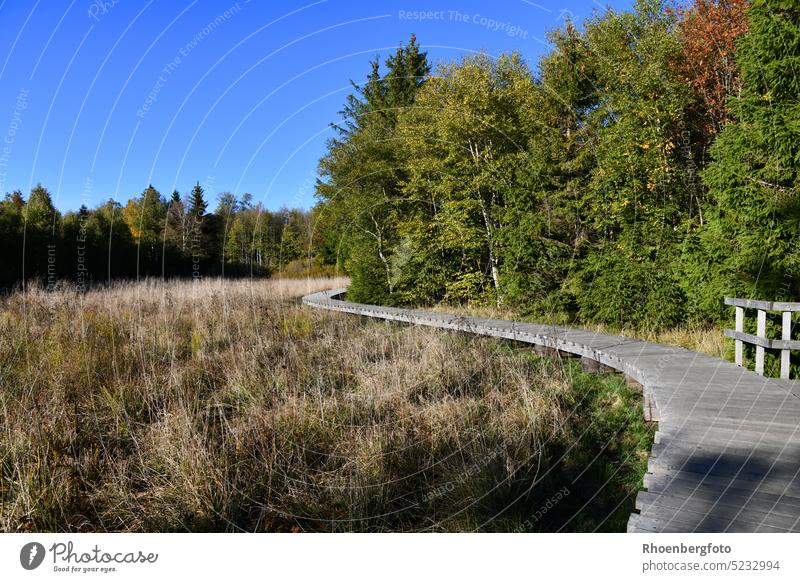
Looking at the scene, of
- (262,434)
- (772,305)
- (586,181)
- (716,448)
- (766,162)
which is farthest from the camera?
(586,181)

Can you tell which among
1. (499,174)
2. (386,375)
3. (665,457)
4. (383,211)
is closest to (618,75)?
(499,174)

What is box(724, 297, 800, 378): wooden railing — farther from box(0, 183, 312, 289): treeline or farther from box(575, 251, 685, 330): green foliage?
box(0, 183, 312, 289): treeline

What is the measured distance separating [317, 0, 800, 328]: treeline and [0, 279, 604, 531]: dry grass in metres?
3.73

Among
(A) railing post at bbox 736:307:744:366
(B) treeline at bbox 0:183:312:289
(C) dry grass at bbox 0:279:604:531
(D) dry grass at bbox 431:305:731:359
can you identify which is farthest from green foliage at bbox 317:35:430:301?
(A) railing post at bbox 736:307:744:366

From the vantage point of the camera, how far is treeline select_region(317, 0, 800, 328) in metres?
7.49

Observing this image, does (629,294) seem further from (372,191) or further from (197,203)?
(197,203)

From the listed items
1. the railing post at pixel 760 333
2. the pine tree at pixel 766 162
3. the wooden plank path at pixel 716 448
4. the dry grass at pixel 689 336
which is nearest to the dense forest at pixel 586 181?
the pine tree at pixel 766 162

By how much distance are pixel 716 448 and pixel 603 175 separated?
34.0 feet

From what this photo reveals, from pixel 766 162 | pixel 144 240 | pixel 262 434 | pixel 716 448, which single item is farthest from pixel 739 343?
pixel 144 240

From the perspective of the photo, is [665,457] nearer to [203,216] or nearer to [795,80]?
[795,80]

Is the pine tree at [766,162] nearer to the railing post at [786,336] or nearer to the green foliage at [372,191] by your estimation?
the railing post at [786,336]

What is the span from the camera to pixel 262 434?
528 cm

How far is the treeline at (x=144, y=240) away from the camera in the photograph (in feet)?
59.4
